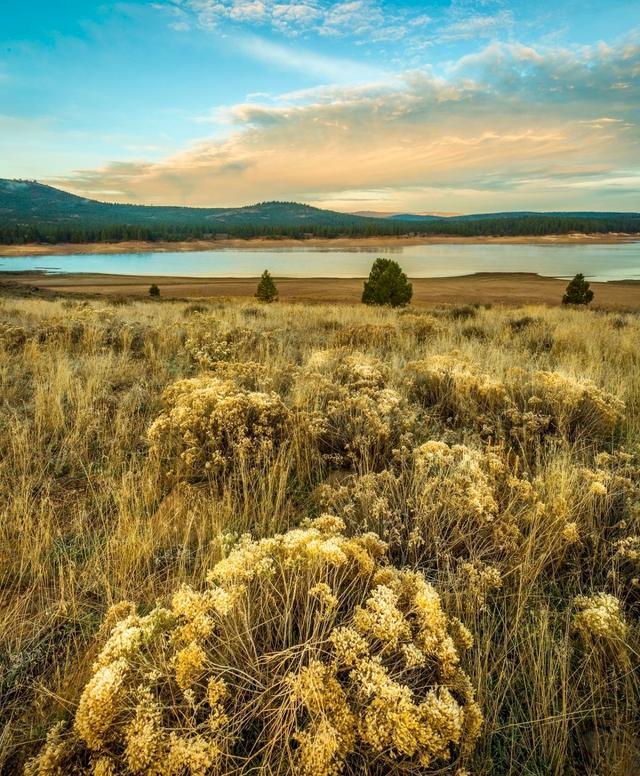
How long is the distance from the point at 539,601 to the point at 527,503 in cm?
77

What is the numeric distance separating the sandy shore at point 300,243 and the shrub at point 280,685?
164599 mm

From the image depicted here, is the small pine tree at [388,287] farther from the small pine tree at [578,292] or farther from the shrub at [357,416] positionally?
the shrub at [357,416]

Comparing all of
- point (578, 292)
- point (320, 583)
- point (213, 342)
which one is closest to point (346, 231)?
point (578, 292)

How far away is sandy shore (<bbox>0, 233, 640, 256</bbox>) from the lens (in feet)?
476

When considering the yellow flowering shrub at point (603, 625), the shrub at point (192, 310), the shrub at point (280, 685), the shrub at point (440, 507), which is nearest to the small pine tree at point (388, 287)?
the shrub at point (192, 310)

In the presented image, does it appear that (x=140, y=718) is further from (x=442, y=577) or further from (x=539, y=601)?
(x=539, y=601)

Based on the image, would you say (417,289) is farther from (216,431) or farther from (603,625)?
(603,625)

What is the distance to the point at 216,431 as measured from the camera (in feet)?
13.0

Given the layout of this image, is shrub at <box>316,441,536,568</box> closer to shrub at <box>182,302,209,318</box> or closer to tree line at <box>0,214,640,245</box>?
shrub at <box>182,302,209,318</box>

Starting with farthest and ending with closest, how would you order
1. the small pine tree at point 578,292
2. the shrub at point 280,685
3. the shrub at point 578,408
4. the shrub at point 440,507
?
the small pine tree at point 578,292, the shrub at point 578,408, the shrub at point 440,507, the shrub at point 280,685

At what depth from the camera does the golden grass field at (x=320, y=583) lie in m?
1.59

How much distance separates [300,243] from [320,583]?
181 meters

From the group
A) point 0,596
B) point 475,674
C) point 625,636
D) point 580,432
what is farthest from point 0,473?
point 580,432

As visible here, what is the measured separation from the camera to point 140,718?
155 cm
